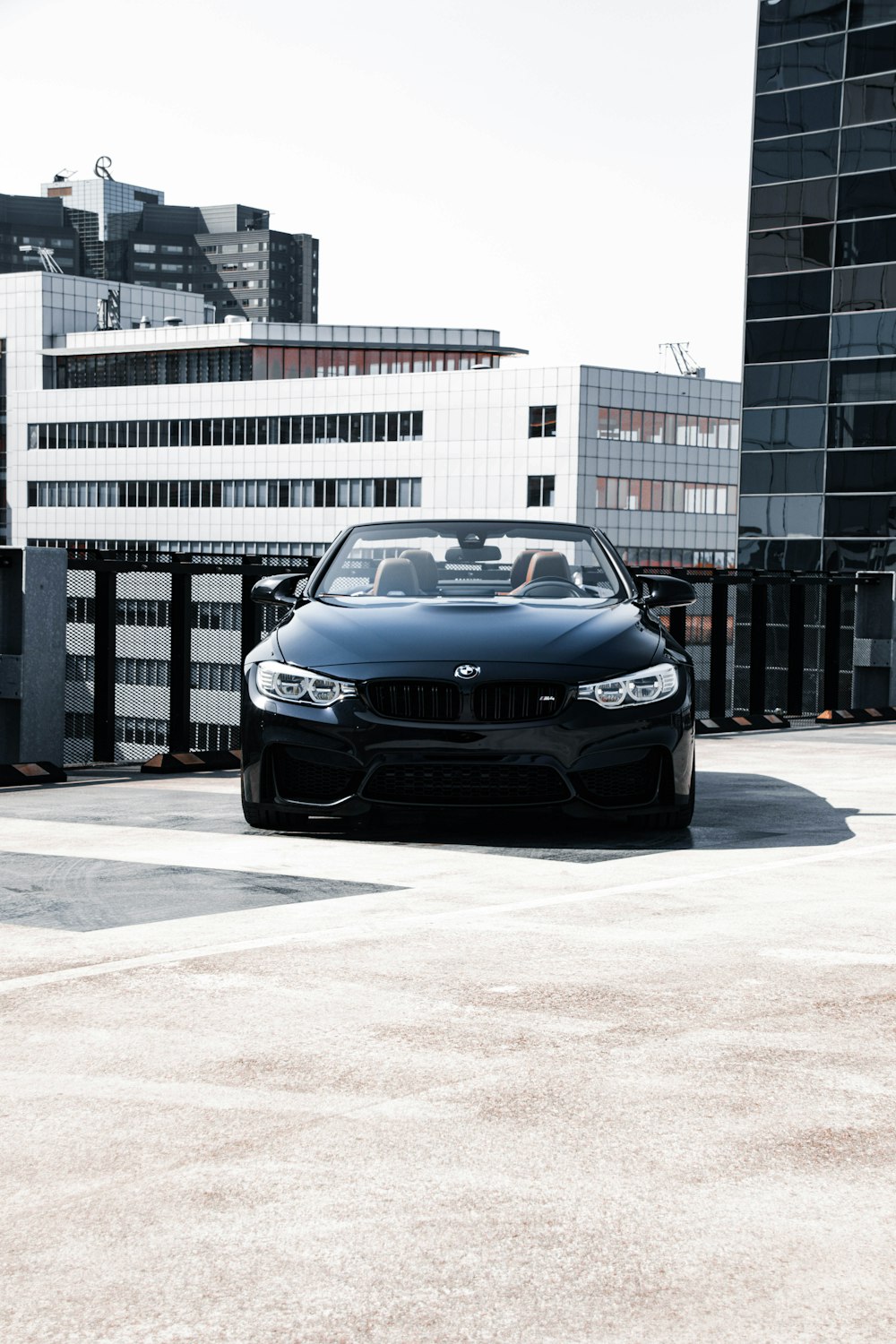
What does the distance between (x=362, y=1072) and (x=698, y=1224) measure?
107 centimetres

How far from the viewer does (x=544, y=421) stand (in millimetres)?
94125

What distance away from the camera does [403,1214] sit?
301 cm

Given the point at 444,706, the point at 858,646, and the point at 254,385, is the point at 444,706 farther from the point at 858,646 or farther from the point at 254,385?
the point at 254,385

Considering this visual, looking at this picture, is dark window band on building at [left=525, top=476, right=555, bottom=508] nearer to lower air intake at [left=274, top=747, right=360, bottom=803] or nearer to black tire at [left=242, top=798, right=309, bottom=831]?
black tire at [left=242, top=798, right=309, bottom=831]

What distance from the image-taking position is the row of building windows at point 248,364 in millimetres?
114188

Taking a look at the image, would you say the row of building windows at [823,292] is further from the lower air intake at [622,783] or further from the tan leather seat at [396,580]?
the lower air intake at [622,783]

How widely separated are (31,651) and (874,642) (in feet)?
31.6

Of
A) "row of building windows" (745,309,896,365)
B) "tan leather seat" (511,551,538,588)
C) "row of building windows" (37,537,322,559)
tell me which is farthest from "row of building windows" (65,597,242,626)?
"row of building windows" (37,537,322,559)

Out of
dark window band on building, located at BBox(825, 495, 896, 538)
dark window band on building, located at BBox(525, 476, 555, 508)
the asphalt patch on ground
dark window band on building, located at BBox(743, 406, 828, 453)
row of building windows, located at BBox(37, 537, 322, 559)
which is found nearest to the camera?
the asphalt patch on ground

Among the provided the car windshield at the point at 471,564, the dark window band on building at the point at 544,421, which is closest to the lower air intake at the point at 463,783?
the car windshield at the point at 471,564

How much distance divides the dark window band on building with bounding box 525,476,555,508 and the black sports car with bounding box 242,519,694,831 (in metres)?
87.2

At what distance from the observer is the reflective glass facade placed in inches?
1727

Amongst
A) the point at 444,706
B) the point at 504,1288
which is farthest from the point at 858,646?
the point at 504,1288

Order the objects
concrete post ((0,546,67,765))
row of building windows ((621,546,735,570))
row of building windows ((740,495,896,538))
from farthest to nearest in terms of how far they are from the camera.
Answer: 1. row of building windows ((621,546,735,570))
2. row of building windows ((740,495,896,538))
3. concrete post ((0,546,67,765))
